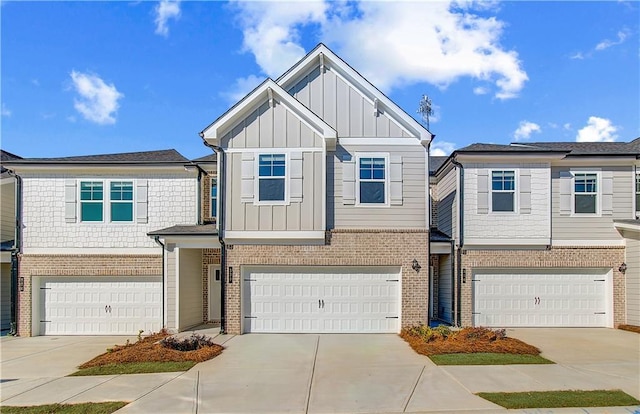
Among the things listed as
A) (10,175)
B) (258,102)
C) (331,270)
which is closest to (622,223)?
(331,270)

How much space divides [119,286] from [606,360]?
13406 mm

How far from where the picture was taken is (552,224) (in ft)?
46.9

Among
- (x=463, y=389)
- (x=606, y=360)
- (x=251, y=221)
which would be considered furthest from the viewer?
(x=251, y=221)

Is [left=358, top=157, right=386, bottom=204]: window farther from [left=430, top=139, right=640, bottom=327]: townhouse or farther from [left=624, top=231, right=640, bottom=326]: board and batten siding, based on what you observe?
[left=624, top=231, right=640, bottom=326]: board and batten siding

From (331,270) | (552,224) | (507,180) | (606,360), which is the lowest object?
(606,360)

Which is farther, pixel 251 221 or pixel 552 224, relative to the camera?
pixel 552 224

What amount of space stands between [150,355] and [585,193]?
1357 cm

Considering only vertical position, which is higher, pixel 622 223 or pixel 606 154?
pixel 606 154

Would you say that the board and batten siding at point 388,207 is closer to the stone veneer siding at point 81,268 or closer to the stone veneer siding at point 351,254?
the stone veneer siding at point 351,254

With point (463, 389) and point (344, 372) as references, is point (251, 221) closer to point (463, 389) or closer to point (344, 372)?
point (344, 372)

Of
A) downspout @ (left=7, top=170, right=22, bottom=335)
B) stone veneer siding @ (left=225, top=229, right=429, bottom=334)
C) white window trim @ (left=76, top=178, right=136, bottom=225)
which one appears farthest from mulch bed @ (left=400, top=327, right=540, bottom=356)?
downspout @ (left=7, top=170, right=22, bottom=335)

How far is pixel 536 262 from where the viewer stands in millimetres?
14148

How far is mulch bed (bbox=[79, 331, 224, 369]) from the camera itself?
1009 cm

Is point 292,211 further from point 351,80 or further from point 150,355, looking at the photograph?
point 150,355
